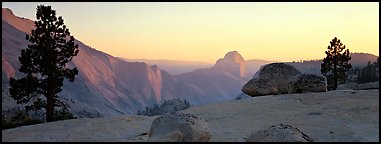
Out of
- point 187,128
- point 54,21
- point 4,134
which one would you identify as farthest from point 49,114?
point 187,128

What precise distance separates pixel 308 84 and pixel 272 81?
384cm

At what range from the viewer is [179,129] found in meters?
18.3

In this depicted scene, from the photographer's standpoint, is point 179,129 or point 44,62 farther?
point 44,62

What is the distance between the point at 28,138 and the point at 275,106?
1830 cm

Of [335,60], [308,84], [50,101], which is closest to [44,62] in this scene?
[50,101]

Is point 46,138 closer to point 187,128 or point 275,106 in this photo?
point 187,128

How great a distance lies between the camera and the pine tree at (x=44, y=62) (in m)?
35.6

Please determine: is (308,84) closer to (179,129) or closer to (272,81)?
(272,81)

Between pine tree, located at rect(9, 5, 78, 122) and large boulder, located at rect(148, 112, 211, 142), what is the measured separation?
66.1 feet

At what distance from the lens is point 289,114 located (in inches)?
1107

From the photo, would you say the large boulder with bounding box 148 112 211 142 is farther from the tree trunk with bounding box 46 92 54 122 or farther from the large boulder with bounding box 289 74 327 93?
the large boulder with bounding box 289 74 327 93

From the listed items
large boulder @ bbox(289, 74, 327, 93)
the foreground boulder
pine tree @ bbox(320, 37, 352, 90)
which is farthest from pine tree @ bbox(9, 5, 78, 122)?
pine tree @ bbox(320, 37, 352, 90)

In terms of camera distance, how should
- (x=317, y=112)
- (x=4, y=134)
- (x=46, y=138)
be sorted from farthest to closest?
1. (x=317, y=112)
2. (x=4, y=134)
3. (x=46, y=138)

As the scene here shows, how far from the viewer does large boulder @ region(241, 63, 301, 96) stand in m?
42.8
